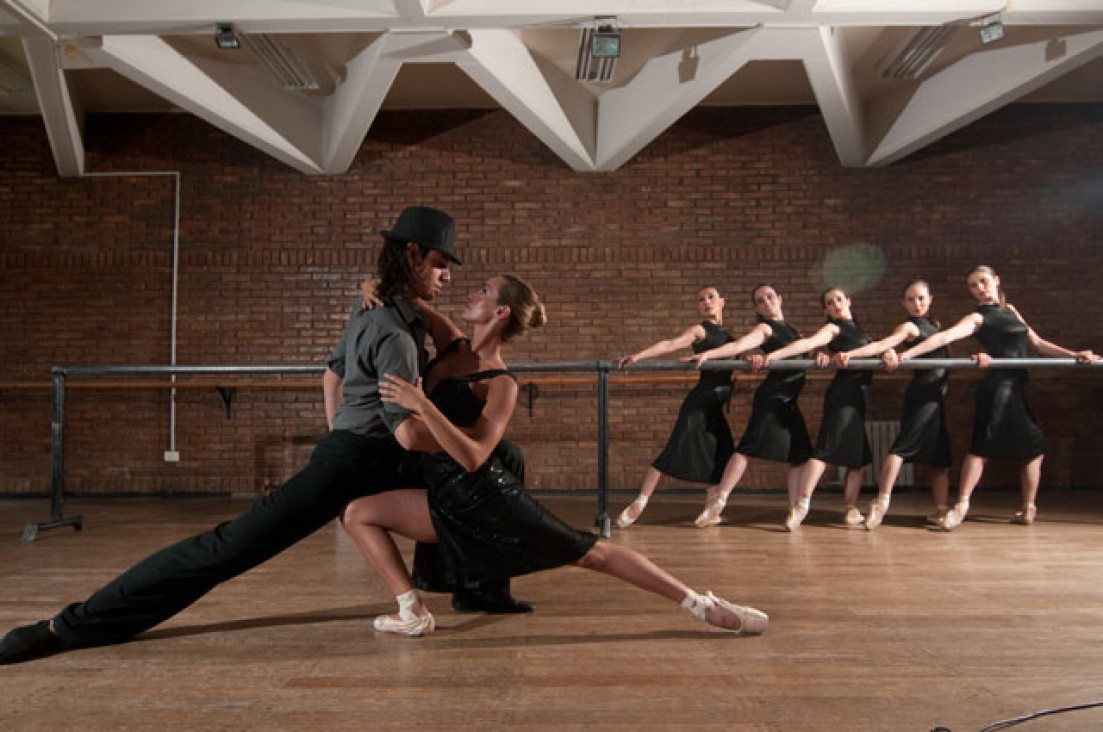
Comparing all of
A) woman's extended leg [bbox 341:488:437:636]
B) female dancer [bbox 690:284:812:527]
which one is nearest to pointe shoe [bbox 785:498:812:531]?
female dancer [bbox 690:284:812:527]

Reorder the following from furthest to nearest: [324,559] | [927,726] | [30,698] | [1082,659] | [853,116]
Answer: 1. [853,116]
2. [324,559]
3. [1082,659]
4. [30,698]
5. [927,726]

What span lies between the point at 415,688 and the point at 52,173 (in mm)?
7749

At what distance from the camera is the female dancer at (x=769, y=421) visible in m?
5.00

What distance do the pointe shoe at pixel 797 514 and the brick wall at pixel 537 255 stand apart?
2560mm

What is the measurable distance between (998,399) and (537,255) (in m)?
4.15

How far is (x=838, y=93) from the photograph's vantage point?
256 inches

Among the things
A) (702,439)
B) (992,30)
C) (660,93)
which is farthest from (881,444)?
(660,93)

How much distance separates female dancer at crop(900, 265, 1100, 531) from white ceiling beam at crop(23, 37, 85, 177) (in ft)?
21.9

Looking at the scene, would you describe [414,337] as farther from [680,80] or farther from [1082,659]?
[680,80]

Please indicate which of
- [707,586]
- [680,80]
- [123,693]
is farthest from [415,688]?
[680,80]

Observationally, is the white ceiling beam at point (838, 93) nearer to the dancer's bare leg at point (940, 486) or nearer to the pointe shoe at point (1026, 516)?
the dancer's bare leg at point (940, 486)

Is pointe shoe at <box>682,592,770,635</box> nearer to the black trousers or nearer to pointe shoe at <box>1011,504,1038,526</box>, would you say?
the black trousers

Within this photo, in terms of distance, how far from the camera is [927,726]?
5.69 ft

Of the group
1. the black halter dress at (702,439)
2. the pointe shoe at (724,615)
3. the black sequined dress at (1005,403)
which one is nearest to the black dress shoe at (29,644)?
the pointe shoe at (724,615)
